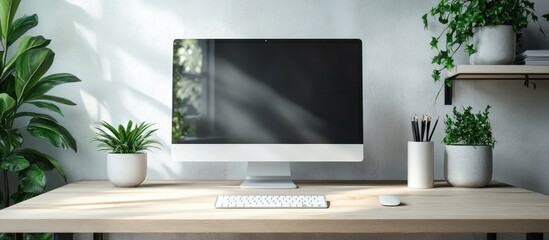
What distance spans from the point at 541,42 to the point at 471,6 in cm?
44

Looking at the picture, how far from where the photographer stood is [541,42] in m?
2.27

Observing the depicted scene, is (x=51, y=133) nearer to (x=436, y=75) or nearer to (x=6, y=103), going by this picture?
(x=6, y=103)

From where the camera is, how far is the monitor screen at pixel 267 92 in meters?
1.98

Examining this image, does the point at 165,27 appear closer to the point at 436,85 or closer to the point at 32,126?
the point at 32,126

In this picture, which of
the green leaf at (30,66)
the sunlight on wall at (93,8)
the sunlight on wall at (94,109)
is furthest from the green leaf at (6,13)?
the sunlight on wall at (94,109)

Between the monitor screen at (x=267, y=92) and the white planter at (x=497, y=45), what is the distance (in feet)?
1.61

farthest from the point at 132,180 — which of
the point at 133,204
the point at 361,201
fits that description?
the point at 361,201

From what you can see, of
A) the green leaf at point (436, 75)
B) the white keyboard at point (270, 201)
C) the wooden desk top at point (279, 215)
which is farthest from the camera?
the green leaf at point (436, 75)

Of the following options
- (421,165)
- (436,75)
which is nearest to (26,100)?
(421,165)

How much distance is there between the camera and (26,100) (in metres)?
2.06

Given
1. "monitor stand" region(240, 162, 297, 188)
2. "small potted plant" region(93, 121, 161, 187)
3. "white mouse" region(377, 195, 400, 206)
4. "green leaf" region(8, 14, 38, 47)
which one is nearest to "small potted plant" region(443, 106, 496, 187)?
"white mouse" region(377, 195, 400, 206)

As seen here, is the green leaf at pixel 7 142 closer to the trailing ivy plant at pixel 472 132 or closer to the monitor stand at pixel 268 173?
the monitor stand at pixel 268 173

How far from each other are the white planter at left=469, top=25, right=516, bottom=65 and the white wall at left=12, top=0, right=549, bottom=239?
26 centimetres

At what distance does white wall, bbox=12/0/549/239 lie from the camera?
2281 millimetres
